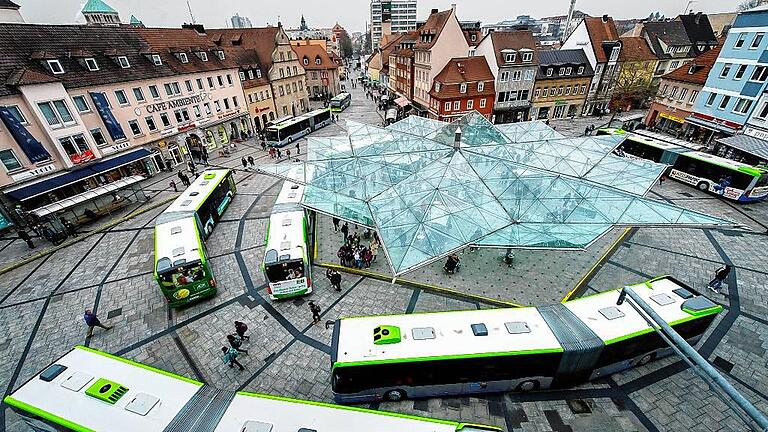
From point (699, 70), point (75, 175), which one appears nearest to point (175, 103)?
point (75, 175)

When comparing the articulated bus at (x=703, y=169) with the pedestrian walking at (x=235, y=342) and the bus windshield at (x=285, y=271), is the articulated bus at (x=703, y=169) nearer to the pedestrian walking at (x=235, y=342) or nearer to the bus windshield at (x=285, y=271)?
the bus windshield at (x=285, y=271)

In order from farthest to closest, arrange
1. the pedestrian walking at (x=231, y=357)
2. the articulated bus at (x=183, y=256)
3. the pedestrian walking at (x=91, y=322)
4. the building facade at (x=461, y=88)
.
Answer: the building facade at (x=461, y=88)
the articulated bus at (x=183, y=256)
the pedestrian walking at (x=91, y=322)
the pedestrian walking at (x=231, y=357)

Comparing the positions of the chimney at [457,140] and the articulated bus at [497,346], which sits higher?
the chimney at [457,140]

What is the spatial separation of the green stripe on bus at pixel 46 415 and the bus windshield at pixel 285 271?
28.4 feet

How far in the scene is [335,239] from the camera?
78.6 feet

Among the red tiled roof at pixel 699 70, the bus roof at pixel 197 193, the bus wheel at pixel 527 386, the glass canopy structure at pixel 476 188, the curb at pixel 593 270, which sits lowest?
the curb at pixel 593 270

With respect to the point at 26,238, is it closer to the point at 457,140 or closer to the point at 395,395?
the point at 395,395

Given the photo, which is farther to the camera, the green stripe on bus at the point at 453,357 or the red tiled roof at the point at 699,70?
the red tiled roof at the point at 699,70

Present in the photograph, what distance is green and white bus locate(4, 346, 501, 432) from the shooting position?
28.7 ft

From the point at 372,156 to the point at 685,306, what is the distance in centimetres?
1937

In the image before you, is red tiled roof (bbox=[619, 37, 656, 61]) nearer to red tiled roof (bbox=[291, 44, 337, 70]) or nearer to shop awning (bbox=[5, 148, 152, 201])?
red tiled roof (bbox=[291, 44, 337, 70])

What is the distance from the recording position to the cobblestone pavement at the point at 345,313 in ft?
41.5

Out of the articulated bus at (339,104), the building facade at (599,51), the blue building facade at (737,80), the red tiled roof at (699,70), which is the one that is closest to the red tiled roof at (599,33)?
the building facade at (599,51)

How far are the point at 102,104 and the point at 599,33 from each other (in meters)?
63.8
